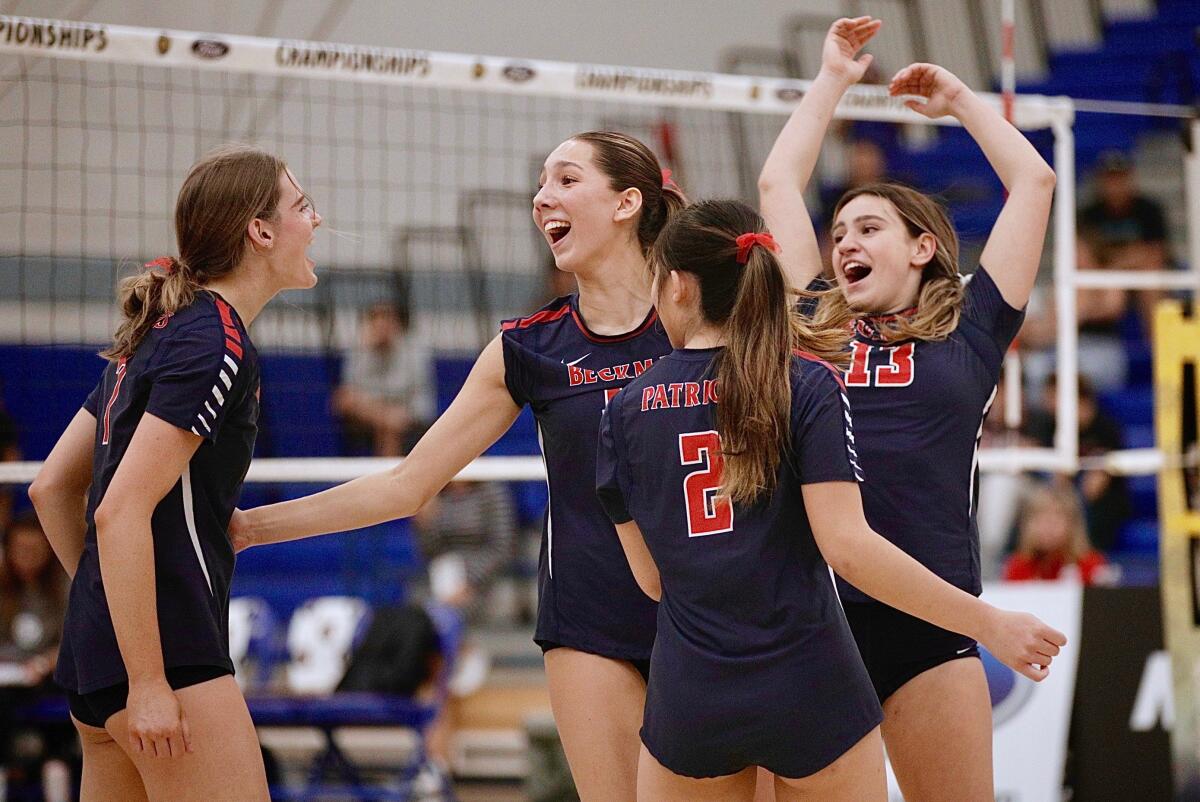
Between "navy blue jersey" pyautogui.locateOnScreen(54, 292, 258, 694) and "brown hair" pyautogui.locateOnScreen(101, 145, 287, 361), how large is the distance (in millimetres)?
85

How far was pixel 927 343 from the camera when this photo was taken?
3.10m

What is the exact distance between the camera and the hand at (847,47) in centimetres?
349

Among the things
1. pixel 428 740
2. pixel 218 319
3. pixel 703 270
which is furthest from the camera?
pixel 428 740

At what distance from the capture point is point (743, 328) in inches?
96.7

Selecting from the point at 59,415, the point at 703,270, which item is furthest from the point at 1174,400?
the point at 59,415

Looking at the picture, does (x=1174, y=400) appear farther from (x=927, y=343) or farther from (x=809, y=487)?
(x=809, y=487)

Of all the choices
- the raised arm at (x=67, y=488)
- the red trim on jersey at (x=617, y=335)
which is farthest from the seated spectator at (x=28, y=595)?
the red trim on jersey at (x=617, y=335)

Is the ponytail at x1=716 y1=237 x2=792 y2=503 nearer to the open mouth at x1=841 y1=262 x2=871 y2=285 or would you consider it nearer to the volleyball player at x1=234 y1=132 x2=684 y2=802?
the volleyball player at x1=234 y1=132 x2=684 y2=802

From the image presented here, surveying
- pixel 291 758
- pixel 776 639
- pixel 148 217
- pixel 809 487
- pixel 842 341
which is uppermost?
pixel 148 217

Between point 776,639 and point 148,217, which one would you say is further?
point 148,217

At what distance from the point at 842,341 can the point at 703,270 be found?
0.38m

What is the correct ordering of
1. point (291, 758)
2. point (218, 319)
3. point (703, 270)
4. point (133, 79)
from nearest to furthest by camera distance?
1. point (703, 270)
2. point (218, 319)
3. point (291, 758)
4. point (133, 79)

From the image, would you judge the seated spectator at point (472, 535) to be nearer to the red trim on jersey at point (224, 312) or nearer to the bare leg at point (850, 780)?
the red trim on jersey at point (224, 312)

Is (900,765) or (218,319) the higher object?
(218,319)
